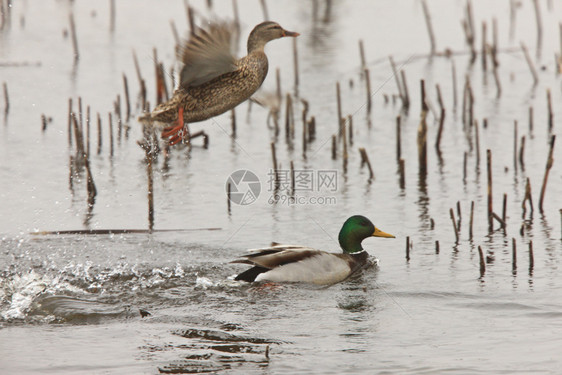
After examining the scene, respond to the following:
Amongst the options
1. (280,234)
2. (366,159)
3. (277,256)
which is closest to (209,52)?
(277,256)

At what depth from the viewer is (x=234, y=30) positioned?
7859 mm

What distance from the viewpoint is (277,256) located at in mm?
8461

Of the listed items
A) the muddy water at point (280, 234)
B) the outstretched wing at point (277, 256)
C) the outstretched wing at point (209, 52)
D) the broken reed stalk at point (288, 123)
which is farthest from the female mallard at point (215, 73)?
the broken reed stalk at point (288, 123)

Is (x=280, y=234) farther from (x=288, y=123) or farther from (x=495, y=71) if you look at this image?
(x=495, y=71)

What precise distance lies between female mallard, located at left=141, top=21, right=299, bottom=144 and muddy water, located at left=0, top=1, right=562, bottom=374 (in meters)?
1.53

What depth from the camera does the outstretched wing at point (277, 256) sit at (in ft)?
27.8

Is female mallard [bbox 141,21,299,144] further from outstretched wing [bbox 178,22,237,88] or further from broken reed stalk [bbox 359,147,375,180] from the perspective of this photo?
A: broken reed stalk [bbox 359,147,375,180]

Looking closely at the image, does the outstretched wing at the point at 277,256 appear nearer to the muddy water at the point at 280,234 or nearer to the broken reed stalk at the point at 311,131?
the muddy water at the point at 280,234

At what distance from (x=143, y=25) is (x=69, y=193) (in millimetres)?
9470

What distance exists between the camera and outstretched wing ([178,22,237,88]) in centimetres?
765

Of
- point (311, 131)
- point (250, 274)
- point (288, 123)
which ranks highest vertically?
point (288, 123)

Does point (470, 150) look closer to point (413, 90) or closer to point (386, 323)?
point (413, 90)

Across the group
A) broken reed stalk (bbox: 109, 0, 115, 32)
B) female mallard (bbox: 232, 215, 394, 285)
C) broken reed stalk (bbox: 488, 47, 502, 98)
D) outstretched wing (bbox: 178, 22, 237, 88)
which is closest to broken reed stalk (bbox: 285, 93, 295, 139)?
broken reed stalk (bbox: 488, 47, 502, 98)

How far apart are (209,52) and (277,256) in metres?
1.91
